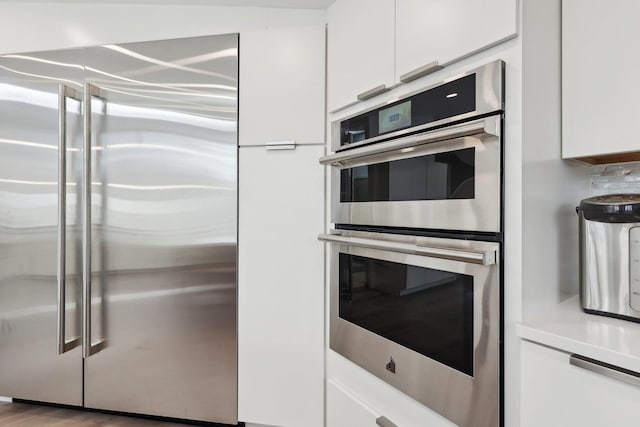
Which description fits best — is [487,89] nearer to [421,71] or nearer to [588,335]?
[421,71]

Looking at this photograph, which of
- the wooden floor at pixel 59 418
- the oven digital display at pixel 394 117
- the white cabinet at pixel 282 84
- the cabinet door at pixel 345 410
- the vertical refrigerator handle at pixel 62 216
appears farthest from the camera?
the wooden floor at pixel 59 418

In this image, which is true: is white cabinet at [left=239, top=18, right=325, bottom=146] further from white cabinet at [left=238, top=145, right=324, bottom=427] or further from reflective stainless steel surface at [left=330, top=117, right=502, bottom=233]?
reflective stainless steel surface at [left=330, top=117, right=502, bottom=233]

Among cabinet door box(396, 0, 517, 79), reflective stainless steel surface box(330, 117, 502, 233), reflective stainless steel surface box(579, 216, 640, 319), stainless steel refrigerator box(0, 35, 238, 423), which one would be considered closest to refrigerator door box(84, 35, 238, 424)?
stainless steel refrigerator box(0, 35, 238, 423)

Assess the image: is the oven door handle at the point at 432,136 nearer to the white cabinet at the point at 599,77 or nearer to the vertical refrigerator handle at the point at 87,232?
the white cabinet at the point at 599,77

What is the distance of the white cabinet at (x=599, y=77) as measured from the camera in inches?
37.4

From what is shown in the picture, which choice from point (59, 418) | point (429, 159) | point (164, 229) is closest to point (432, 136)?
point (429, 159)

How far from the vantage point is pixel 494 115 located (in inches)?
37.9

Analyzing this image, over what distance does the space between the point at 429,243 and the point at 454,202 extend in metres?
0.15

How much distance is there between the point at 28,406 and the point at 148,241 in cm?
121

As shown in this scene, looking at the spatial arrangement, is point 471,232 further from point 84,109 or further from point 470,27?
point 84,109

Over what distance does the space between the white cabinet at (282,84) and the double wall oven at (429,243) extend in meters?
0.21

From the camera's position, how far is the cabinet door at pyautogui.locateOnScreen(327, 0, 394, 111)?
1314 millimetres

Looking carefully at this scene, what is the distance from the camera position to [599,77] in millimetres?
1005

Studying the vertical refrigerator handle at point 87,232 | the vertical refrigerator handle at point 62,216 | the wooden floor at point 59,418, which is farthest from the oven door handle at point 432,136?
the wooden floor at point 59,418
